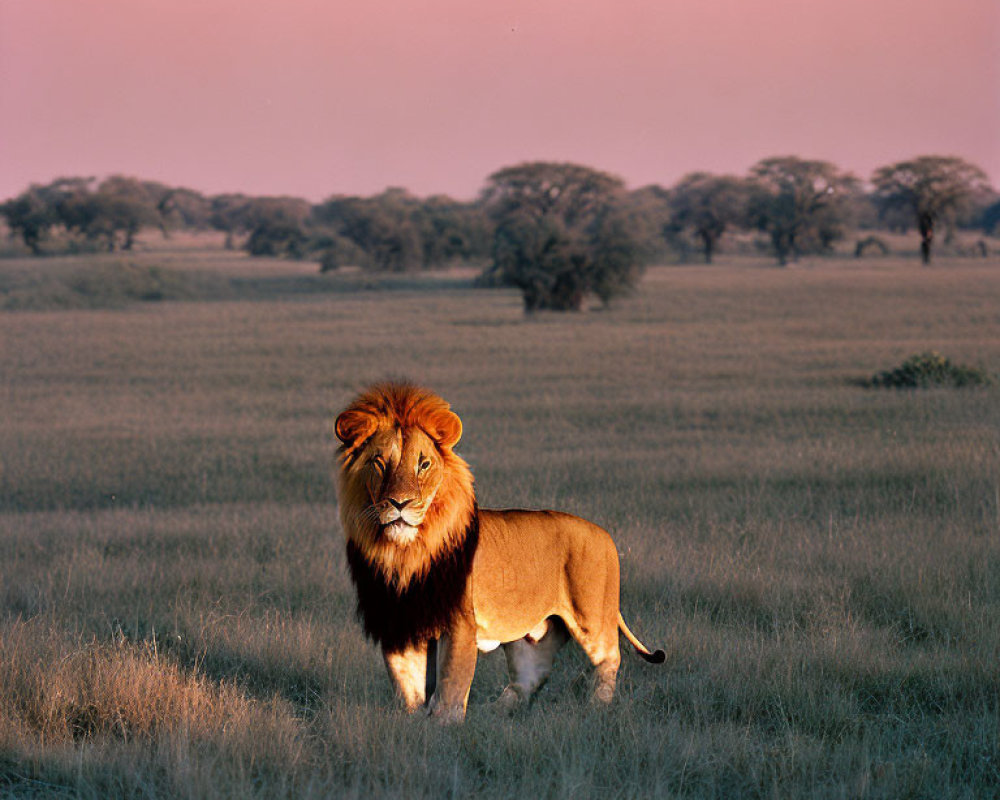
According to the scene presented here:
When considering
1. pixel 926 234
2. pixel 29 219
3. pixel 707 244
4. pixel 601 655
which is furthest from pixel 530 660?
pixel 707 244

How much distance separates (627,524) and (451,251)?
61.5 m

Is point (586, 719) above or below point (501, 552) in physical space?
below

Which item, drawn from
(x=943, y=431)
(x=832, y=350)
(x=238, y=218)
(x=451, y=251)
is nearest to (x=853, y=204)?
(x=451, y=251)

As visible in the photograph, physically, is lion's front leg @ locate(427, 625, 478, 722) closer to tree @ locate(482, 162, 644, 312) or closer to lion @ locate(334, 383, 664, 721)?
lion @ locate(334, 383, 664, 721)

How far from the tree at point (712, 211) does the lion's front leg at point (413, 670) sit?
7648cm

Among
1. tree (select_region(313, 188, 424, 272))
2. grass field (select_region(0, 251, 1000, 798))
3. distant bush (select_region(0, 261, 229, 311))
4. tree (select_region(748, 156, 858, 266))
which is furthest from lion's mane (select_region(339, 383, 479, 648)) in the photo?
tree (select_region(748, 156, 858, 266))

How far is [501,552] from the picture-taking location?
169 inches

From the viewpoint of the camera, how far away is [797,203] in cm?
7650

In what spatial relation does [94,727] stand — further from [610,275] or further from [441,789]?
[610,275]

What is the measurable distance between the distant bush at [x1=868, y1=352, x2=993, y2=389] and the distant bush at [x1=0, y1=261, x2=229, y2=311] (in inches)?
1211

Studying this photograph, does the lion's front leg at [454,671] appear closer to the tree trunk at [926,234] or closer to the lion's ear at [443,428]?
the lion's ear at [443,428]

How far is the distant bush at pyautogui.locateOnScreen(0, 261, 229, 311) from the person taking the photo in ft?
135

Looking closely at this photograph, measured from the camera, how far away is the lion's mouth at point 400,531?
3887 millimetres

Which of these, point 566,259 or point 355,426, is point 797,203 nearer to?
point 566,259
